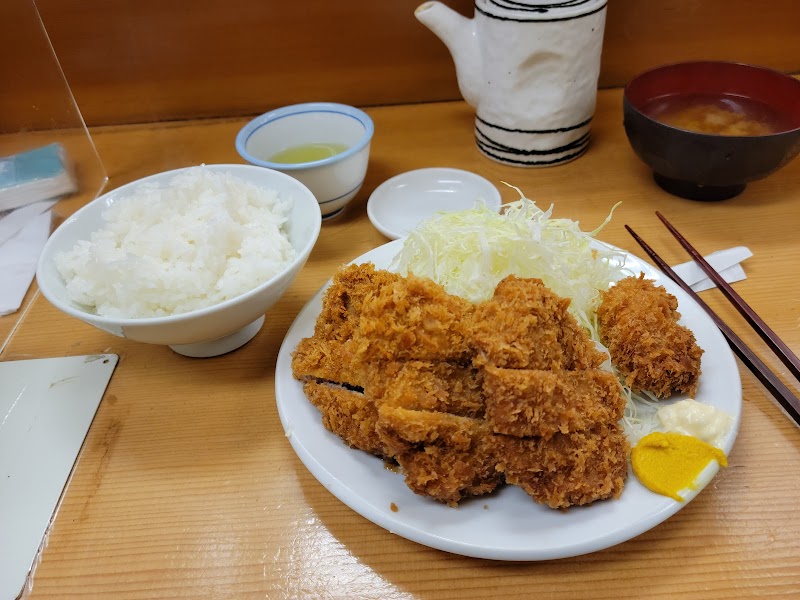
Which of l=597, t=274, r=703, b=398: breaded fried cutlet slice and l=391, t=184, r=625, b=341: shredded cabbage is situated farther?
l=391, t=184, r=625, b=341: shredded cabbage

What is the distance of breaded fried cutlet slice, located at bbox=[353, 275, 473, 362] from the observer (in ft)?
4.15

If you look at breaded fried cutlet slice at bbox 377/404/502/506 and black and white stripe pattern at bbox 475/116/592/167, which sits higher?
breaded fried cutlet slice at bbox 377/404/502/506

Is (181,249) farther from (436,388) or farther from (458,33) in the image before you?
(458,33)

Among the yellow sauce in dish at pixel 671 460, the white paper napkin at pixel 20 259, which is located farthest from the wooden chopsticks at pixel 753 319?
the white paper napkin at pixel 20 259

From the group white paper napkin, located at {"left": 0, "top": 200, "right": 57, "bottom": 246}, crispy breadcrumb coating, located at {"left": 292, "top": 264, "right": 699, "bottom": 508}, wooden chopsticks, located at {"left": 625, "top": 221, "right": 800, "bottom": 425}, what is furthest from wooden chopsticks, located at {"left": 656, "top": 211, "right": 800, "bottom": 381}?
white paper napkin, located at {"left": 0, "top": 200, "right": 57, "bottom": 246}

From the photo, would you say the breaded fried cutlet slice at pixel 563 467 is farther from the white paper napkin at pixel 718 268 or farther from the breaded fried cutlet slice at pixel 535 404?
the white paper napkin at pixel 718 268

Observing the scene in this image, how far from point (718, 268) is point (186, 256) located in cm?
173

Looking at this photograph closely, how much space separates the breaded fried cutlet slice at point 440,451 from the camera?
1.16 meters

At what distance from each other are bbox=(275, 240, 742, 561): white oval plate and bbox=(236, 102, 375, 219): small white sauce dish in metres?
1.00

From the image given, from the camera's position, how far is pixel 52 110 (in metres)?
2.66

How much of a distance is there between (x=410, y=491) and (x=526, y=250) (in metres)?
0.76

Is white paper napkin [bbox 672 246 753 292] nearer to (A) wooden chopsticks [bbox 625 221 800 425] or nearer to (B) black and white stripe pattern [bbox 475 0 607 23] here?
(A) wooden chopsticks [bbox 625 221 800 425]

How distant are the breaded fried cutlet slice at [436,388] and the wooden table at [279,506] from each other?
33 cm

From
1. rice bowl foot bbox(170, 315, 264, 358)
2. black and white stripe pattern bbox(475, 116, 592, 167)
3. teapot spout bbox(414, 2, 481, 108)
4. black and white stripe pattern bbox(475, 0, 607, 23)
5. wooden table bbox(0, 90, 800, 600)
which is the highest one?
black and white stripe pattern bbox(475, 0, 607, 23)
